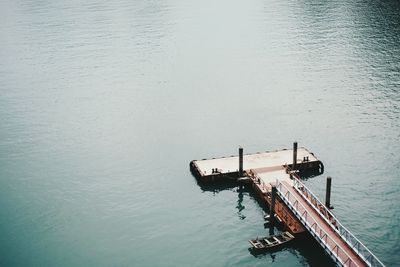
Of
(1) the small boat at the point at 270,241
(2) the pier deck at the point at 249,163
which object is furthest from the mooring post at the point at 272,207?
(2) the pier deck at the point at 249,163

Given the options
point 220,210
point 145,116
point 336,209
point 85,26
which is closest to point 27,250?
point 220,210

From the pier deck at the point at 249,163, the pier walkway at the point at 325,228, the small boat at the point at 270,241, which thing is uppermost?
the pier deck at the point at 249,163

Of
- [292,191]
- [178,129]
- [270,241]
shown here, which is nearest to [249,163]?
[292,191]

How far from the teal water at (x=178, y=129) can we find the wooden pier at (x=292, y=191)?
1.98m

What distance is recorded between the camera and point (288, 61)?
4131 inches

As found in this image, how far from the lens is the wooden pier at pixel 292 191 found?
38656 millimetres

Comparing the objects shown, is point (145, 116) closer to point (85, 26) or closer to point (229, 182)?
point (229, 182)

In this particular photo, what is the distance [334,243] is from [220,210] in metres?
14.6

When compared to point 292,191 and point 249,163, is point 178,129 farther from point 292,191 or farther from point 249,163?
point 292,191

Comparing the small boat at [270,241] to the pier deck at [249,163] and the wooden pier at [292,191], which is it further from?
the pier deck at [249,163]

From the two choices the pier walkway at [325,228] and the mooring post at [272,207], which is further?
the mooring post at [272,207]

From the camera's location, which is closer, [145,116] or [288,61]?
[145,116]

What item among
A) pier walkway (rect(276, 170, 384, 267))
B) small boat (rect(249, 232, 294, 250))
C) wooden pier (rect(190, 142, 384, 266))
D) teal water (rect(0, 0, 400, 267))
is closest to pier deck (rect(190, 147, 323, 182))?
wooden pier (rect(190, 142, 384, 266))

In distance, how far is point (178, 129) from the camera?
72688mm
